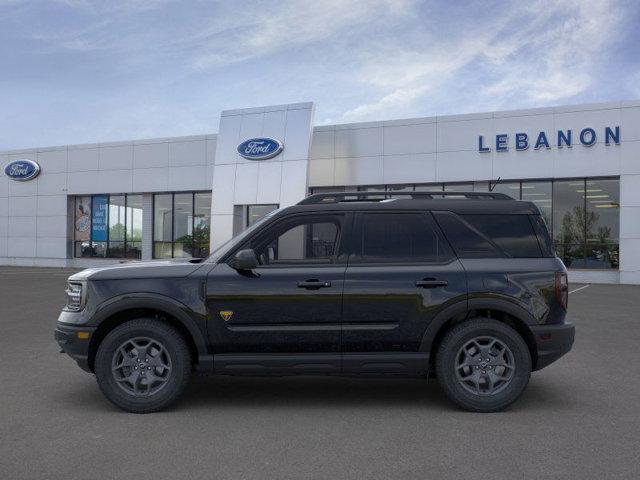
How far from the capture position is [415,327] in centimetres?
527

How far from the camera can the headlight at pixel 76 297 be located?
17.7ft

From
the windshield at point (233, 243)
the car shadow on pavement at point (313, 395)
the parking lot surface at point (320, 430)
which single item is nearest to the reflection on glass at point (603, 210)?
the parking lot surface at point (320, 430)

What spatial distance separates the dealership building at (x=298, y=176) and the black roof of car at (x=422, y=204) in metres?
16.2

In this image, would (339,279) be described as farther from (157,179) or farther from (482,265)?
(157,179)

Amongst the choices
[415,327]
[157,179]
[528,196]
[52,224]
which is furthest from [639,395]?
[52,224]

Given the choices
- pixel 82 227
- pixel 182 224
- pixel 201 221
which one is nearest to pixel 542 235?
pixel 201 221

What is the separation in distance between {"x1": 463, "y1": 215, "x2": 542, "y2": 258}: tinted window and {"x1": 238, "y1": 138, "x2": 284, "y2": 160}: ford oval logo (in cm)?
1965

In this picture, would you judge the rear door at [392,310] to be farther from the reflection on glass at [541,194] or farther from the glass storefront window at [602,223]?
the glass storefront window at [602,223]

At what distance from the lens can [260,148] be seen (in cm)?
2497

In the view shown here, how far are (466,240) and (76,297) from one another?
3.43 metres

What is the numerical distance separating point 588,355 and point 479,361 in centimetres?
336

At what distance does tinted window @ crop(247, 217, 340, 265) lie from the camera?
5434 millimetres

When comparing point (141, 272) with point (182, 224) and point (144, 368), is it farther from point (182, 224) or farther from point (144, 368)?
point (182, 224)

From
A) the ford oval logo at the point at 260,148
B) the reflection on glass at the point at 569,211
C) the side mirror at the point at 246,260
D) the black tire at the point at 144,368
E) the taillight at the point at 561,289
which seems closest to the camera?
the side mirror at the point at 246,260
